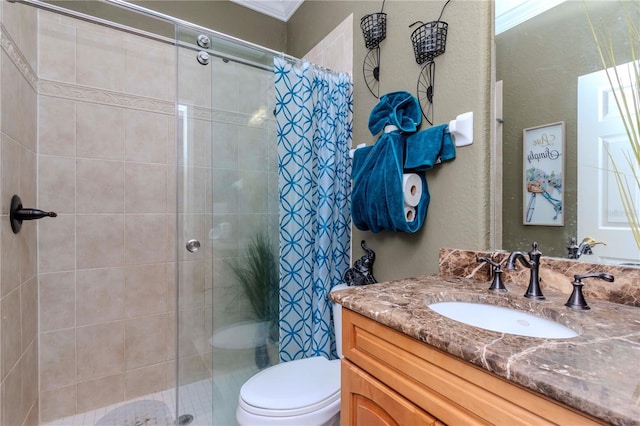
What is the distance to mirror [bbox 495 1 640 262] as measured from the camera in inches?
35.0

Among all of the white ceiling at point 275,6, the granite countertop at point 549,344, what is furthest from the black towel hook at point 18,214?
the white ceiling at point 275,6

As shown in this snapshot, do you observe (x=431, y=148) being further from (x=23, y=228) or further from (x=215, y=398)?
(x=23, y=228)

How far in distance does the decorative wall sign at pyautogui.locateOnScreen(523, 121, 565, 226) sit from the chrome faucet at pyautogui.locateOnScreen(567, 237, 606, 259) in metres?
0.07

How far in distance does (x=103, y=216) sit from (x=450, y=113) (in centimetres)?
198

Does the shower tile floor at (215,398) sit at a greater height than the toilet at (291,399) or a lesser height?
lesser

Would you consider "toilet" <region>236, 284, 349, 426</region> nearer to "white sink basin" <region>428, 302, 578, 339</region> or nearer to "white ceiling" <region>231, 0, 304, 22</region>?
"white sink basin" <region>428, 302, 578, 339</region>

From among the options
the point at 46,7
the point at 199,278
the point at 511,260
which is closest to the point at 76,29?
the point at 46,7

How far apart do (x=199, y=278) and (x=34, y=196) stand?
1061mm

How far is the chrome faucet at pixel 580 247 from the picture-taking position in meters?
0.88

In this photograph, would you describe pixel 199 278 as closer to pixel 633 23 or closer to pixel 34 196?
pixel 34 196

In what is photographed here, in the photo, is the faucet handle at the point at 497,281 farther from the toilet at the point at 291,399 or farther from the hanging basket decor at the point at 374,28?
the hanging basket decor at the point at 374,28

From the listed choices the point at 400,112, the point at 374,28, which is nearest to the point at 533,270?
the point at 400,112

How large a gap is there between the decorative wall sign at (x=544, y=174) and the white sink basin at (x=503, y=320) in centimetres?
35

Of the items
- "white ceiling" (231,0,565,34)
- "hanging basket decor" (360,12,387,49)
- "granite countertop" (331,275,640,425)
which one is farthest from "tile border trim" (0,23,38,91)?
"white ceiling" (231,0,565,34)
